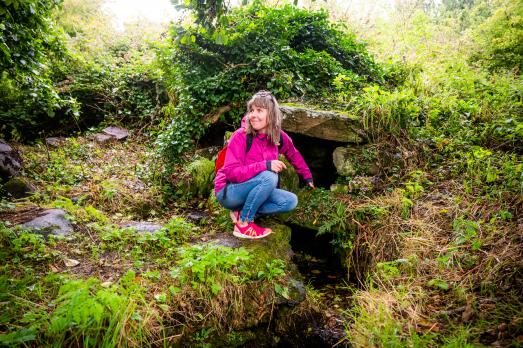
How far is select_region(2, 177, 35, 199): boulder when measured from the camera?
4.77 metres

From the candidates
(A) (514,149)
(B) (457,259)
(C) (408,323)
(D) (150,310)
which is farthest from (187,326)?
(A) (514,149)

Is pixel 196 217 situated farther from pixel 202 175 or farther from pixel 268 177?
pixel 268 177

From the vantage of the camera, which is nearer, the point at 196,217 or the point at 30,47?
the point at 30,47

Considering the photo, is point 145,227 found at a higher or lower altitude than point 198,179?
lower

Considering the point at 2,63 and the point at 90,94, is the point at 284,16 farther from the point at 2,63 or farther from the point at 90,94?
the point at 90,94

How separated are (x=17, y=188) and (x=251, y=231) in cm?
394

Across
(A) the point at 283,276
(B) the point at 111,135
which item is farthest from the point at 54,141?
(A) the point at 283,276

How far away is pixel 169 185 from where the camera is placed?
18.3ft

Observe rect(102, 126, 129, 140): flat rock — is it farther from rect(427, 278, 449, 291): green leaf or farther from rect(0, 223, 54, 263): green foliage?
rect(427, 278, 449, 291): green leaf

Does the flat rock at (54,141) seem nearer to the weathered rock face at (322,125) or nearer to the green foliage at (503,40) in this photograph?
the weathered rock face at (322,125)

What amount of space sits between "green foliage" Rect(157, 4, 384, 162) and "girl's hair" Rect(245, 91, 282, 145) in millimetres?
1782

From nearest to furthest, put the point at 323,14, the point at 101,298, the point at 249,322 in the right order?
1. the point at 101,298
2. the point at 249,322
3. the point at 323,14

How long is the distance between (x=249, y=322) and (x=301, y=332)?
0.56 m

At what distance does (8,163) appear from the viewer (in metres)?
5.23
